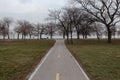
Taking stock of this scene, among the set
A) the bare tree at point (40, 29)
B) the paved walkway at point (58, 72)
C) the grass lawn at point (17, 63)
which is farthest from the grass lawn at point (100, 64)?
the bare tree at point (40, 29)

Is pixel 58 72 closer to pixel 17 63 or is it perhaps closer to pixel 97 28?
pixel 17 63

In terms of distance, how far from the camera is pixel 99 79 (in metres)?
11.9

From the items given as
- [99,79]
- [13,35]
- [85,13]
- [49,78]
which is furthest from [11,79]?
[13,35]

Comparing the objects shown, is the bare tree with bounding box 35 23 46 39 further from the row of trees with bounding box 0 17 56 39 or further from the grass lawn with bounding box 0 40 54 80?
the grass lawn with bounding box 0 40 54 80

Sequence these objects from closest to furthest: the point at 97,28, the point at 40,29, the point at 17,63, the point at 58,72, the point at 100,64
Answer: the point at 58,72 < the point at 100,64 < the point at 17,63 < the point at 97,28 < the point at 40,29

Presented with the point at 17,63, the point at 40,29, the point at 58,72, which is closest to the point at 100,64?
the point at 58,72

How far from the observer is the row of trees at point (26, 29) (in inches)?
4107

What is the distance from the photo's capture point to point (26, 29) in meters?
114

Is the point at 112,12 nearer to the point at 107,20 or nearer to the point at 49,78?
the point at 107,20

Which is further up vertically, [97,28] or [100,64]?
[97,28]

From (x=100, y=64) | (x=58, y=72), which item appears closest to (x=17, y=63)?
(x=58, y=72)

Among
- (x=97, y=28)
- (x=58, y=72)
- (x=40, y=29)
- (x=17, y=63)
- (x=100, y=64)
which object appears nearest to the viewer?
(x=58, y=72)

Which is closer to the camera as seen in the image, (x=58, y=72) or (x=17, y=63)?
(x=58, y=72)

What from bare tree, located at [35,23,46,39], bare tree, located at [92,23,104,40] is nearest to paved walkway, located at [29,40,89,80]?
bare tree, located at [92,23,104,40]
